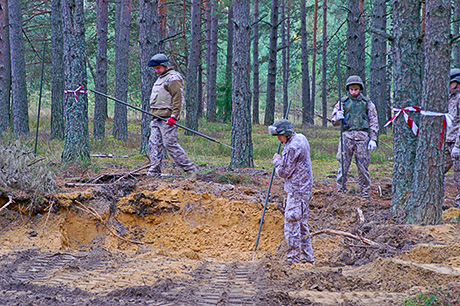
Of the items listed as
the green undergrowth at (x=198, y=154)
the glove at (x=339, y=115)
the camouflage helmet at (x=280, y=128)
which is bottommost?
the green undergrowth at (x=198, y=154)

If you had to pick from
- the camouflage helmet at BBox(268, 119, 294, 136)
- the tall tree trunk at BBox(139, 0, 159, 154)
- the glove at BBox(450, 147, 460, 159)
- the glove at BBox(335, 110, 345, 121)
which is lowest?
the glove at BBox(450, 147, 460, 159)

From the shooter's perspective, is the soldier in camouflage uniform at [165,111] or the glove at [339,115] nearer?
the glove at [339,115]

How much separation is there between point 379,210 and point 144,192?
157 inches

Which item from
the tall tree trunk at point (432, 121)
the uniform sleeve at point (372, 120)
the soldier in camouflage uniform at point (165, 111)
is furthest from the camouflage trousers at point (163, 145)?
the tall tree trunk at point (432, 121)

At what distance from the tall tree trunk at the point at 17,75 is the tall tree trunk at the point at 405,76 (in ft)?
41.7

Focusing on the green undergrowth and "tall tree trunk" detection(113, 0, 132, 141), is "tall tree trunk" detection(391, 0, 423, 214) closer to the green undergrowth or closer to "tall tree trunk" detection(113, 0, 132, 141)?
the green undergrowth

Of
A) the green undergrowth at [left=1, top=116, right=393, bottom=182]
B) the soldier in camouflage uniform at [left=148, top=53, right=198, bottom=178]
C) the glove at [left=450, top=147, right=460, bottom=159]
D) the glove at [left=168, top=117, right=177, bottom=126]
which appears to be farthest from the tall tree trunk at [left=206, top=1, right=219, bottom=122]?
the glove at [left=450, top=147, right=460, bottom=159]

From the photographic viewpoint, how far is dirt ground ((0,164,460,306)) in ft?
13.6

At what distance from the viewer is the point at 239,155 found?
1068 centimetres

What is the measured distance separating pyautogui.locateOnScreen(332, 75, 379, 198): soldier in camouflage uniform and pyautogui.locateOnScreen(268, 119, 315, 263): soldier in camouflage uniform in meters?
2.53

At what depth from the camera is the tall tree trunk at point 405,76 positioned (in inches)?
272

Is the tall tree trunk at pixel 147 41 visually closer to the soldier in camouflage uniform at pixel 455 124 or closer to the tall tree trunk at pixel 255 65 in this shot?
the soldier in camouflage uniform at pixel 455 124

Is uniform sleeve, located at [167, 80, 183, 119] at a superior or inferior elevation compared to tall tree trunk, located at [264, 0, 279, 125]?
inferior

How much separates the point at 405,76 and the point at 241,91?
14.2ft
